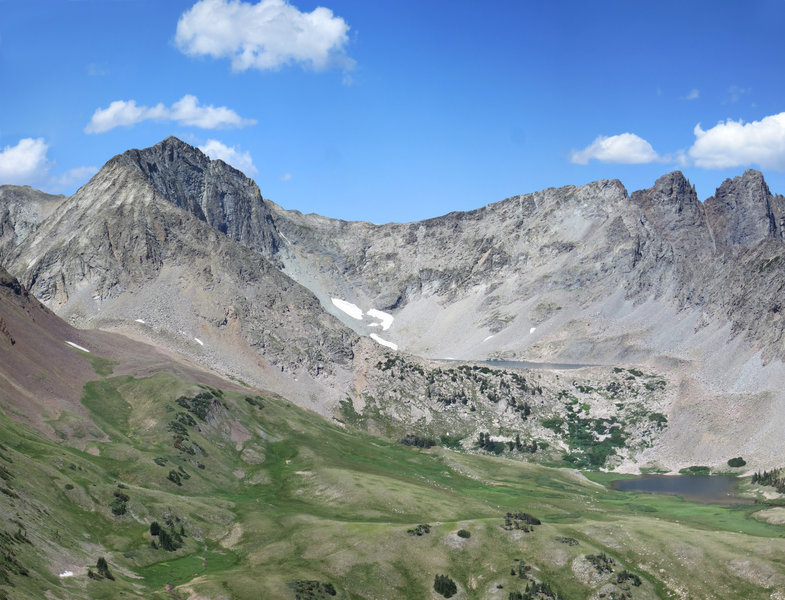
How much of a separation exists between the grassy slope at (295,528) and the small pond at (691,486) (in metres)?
16.4

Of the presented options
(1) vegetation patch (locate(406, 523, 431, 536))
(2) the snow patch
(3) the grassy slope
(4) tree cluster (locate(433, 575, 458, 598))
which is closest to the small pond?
(3) the grassy slope

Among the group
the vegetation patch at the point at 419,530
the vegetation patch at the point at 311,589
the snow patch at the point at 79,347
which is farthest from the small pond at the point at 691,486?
the snow patch at the point at 79,347

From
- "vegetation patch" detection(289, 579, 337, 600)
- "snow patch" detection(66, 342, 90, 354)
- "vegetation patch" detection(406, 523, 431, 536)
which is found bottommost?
"vegetation patch" detection(289, 579, 337, 600)

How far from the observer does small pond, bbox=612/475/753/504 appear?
166250mm

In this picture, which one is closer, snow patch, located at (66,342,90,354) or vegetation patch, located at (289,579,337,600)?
vegetation patch, located at (289,579,337,600)

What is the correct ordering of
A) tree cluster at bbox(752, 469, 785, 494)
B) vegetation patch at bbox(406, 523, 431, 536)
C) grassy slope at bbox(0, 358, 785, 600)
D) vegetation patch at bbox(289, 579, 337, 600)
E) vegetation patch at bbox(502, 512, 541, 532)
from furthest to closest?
tree cluster at bbox(752, 469, 785, 494)
vegetation patch at bbox(502, 512, 541, 532)
vegetation patch at bbox(406, 523, 431, 536)
vegetation patch at bbox(289, 579, 337, 600)
grassy slope at bbox(0, 358, 785, 600)

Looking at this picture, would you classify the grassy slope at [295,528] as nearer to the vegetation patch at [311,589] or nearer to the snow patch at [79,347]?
the vegetation patch at [311,589]

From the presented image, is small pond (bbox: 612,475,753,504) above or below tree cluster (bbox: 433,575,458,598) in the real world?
above

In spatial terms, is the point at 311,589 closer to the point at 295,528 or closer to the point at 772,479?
the point at 295,528

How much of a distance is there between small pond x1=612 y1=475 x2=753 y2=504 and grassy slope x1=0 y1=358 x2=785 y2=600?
16366 mm

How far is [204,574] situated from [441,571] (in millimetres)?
29466

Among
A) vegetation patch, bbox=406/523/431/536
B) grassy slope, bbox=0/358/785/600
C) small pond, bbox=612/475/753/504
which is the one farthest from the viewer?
small pond, bbox=612/475/753/504

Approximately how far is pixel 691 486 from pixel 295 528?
4787 inches

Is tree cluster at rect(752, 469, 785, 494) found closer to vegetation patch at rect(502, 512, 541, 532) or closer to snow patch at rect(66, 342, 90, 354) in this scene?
vegetation patch at rect(502, 512, 541, 532)
